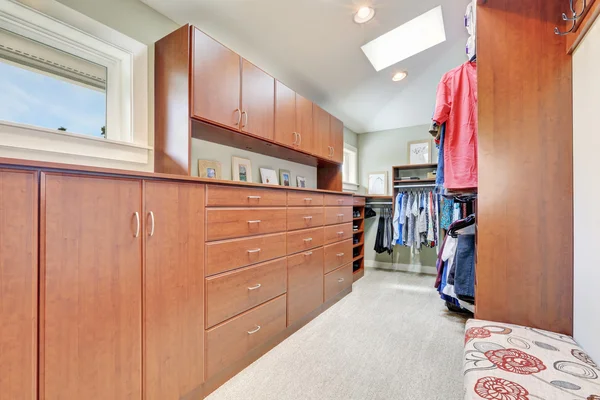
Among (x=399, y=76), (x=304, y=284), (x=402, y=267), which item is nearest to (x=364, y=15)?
(x=399, y=76)

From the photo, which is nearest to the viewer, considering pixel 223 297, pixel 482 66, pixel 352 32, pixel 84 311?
pixel 84 311

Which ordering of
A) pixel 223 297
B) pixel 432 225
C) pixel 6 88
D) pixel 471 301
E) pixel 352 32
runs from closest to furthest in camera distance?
pixel 6 88, pixel 223 297, pixel 471 301, pixel 352 32, pixel 432 225

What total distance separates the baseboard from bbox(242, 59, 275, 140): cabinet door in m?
3.30

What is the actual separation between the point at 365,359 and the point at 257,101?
80.3 inches

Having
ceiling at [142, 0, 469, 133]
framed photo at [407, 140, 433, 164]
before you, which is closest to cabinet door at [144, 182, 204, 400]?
ceiling at [142, 0, 469, 133]

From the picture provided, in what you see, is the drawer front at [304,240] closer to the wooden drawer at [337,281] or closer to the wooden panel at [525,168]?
the wooden drawer at [337,281]

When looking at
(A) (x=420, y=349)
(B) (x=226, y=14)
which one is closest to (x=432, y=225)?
→ (A) (x=420, y=349)

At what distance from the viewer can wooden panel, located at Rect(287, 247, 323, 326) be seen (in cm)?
215

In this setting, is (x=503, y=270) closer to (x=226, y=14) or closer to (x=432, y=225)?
(x=226, y=14)

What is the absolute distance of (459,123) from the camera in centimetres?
172

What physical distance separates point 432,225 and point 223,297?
3.28 meters

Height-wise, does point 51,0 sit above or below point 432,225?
above

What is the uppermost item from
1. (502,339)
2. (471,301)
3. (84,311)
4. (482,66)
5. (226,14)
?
(226,14)

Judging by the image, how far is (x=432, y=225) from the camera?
382cm
